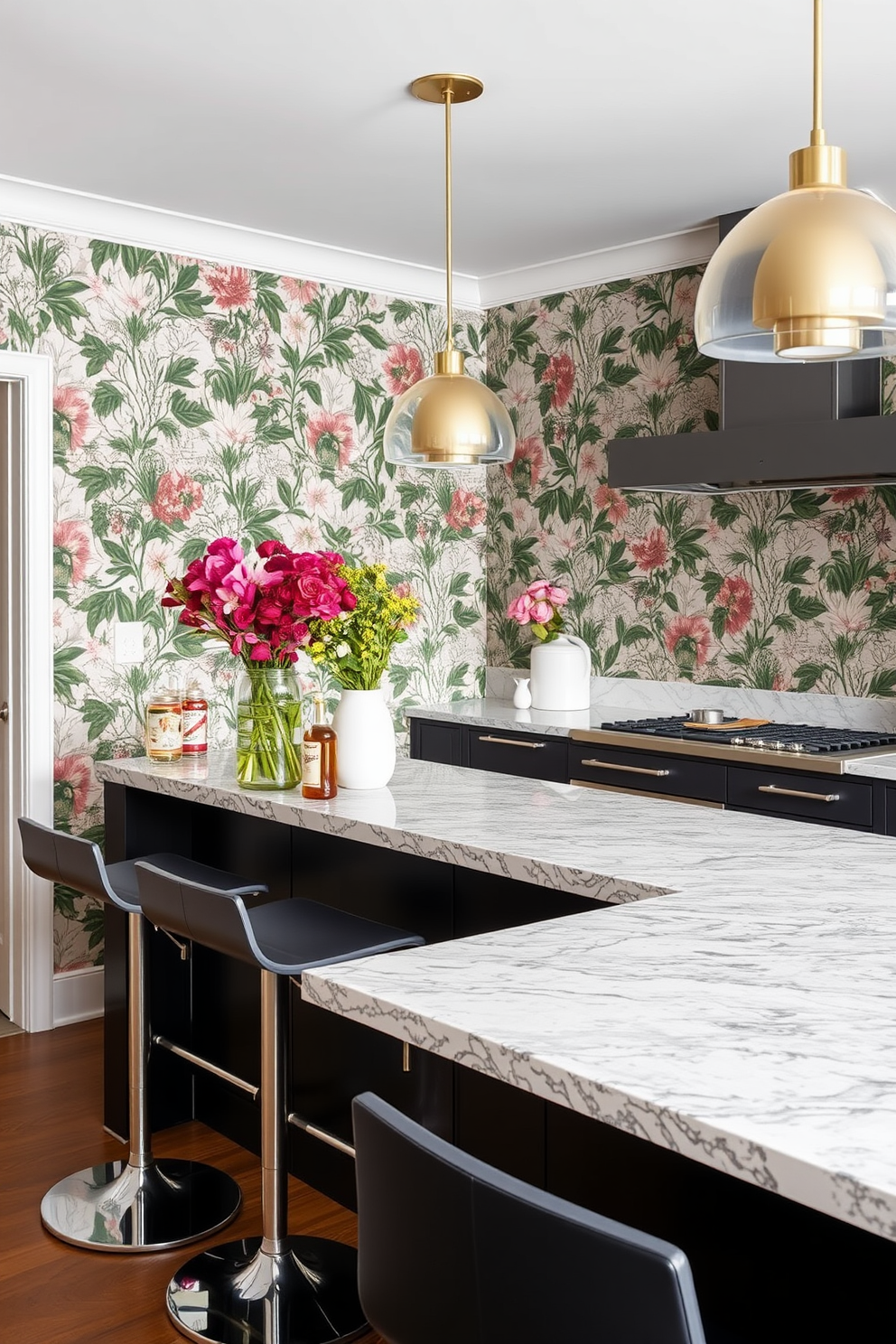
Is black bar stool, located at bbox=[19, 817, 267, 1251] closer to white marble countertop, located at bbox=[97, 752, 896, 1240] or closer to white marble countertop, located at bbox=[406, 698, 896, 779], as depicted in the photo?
white marble countertop, located at bbox=[97, 752, 896, 1240]

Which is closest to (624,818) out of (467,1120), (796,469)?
(467,1120)

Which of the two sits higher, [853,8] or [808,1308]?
[853,8]

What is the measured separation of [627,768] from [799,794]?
61 cm

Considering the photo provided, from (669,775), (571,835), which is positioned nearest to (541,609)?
(669,775)

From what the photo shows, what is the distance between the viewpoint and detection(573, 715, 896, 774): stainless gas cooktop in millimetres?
3389

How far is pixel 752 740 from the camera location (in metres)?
3.62

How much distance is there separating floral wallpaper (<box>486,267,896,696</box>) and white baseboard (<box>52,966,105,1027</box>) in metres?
2.04

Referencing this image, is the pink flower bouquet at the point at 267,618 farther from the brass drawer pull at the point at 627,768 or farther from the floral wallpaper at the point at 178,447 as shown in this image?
the brass drawer pull at the point at 627,768

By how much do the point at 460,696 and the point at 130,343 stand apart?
75.2 inches

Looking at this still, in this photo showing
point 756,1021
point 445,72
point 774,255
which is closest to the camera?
point 756,1021

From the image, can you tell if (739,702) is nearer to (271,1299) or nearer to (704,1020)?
(271,1299)

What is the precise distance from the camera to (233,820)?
298 centimetres

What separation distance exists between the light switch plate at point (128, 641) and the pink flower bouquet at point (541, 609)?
4.49 ft

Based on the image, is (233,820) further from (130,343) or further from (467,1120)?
(130,343)
